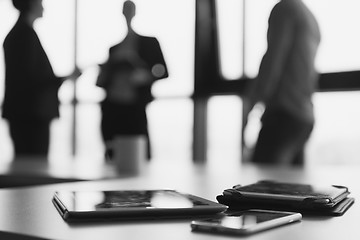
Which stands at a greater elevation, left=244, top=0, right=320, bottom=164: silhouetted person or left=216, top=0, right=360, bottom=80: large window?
left=216, top=0, right=360, bottom=80: large window

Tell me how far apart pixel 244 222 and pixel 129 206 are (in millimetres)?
171

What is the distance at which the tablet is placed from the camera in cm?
71

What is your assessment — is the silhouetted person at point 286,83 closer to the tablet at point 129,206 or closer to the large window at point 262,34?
the large window at point 262,34

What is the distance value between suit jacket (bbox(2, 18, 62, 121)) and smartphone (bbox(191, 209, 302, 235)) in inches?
95.0

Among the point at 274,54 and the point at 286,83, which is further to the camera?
the point at 286,83

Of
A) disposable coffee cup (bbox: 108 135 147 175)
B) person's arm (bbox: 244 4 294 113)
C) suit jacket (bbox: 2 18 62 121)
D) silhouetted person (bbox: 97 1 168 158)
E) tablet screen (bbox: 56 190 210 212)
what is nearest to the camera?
tablet screen (bbox: 56 190 210 212)

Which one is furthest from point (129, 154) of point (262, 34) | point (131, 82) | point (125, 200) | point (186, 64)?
point (186, 64)

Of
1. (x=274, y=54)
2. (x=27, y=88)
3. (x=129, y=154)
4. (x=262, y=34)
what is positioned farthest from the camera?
(x=262, y=34)

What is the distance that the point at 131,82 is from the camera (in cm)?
328

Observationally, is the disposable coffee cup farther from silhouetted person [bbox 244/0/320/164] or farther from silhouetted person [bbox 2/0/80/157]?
silhouetted person [bbox 2/0/80/157]

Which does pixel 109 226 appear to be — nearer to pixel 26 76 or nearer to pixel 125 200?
pixel 125 200

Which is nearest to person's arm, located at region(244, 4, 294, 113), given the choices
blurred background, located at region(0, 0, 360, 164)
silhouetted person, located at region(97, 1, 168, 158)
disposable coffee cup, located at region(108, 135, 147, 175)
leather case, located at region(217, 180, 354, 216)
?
blurred background, located at region(0, 0, 360, 164)

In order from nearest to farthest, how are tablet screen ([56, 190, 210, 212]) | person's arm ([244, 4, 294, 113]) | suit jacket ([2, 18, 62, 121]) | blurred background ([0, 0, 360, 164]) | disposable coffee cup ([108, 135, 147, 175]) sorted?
1. tablet screen ([56, 190, 210, 212])
2. disposable coffee cup ([108, 135, 147, 175])
3. person's arm ([244, 4, 294, 113])
4. suit jacket ([2, 18, 62, 121])
5. blurred background ([0, 0, 360, 164])

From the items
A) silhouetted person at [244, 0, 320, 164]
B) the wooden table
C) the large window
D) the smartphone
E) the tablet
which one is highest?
the large window
